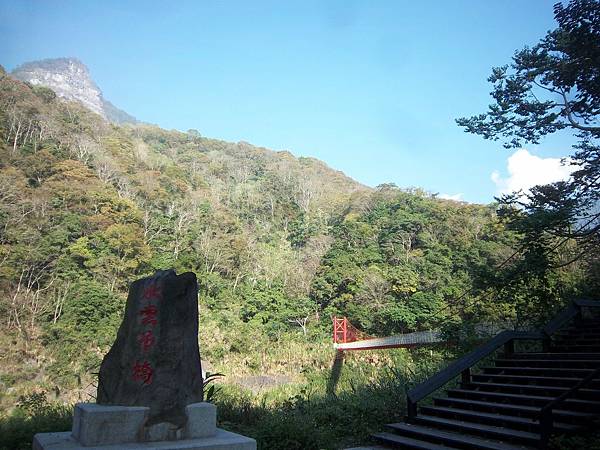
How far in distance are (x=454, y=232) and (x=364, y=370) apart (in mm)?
11675

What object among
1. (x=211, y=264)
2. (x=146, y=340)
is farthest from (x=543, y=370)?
(x=211, y=264)

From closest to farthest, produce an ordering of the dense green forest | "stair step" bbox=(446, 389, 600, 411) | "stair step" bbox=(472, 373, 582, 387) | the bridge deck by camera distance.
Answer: "stair step" bbox=(446, 389, 600, 411) < "stair step" bbox=(472, 373, 582, 387) < the bridge deck < the dense green forest

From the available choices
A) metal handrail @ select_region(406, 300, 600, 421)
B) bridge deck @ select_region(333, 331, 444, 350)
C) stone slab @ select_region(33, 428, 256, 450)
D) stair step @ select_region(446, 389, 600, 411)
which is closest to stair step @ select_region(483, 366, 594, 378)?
metal handrail @ select_region(406, 300, 600, 421)

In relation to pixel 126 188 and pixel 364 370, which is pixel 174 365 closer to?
pixel 364 370

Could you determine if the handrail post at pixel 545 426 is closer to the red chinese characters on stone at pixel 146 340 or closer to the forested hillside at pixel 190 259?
the red chinese characters on stone at pixel 146 340

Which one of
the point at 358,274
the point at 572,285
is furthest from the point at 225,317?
the point at 572,285

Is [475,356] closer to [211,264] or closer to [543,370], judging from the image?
[543,370]

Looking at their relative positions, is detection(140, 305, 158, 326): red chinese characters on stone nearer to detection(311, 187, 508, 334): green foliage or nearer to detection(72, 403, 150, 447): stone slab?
detection(72, 403, 150, 447): stone slab

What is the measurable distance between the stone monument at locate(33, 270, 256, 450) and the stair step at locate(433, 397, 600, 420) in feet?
8.70

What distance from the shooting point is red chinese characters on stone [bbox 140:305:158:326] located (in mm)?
3598

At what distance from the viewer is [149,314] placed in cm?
362

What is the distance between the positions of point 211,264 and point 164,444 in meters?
24.5

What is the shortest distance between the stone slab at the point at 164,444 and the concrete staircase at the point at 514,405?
1.87m

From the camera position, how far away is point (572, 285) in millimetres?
12352
